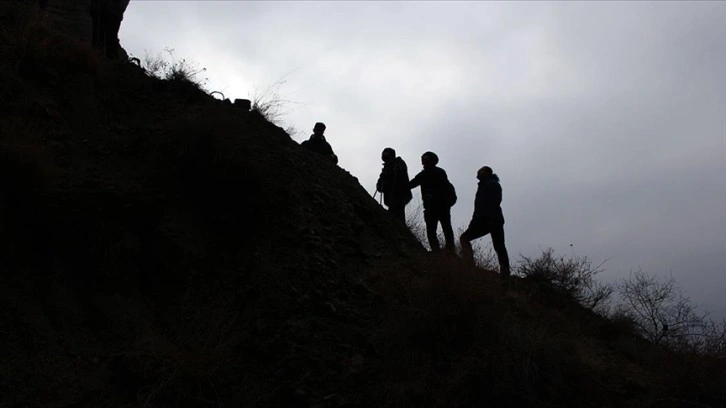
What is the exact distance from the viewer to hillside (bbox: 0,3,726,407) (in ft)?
21.0

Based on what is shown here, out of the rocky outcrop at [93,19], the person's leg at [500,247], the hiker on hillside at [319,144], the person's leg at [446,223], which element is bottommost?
the person's leg at [500,247]

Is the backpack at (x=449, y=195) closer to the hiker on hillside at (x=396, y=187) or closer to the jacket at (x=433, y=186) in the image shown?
the jacket at (x=433, y=186)

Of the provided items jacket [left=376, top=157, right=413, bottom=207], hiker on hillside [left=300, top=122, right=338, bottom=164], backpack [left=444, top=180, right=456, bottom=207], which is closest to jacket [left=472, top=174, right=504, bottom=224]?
backpack [left=444, top=180, right=456, bottom=207]

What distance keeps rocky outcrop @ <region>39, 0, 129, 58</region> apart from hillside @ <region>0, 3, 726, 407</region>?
46.2 inches

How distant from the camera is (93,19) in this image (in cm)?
1134

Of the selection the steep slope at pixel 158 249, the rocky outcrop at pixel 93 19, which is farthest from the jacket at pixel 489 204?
the rocky outcrop at pixel 93 19

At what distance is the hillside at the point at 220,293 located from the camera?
21.0ft

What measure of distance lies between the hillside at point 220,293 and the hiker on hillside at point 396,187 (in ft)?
4.80

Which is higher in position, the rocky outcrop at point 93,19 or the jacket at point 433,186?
the rocky outcrop at point 93,19

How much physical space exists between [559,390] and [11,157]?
5.97 meters

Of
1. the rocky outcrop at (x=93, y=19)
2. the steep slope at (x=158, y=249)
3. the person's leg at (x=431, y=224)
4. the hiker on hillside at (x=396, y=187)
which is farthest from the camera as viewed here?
the hiker on hillside at (x=396, y=187)

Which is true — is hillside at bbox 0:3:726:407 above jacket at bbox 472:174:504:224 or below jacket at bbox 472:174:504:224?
below

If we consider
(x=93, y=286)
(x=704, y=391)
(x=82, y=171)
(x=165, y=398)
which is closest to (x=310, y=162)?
(x=82, y=171)

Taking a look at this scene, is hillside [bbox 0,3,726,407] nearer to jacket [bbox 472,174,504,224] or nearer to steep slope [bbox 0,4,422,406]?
steep slope [bbox 0,4,422,406]
